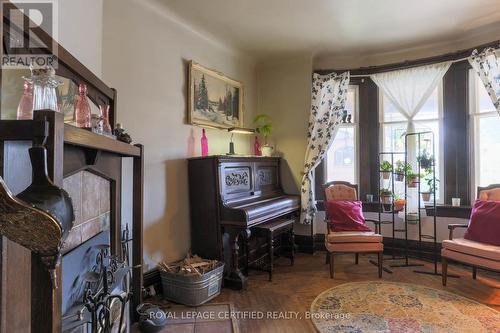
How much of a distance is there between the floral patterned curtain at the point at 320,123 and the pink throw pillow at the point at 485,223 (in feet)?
5.70

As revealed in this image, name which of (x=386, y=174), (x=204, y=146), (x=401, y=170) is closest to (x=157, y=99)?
(x=204, y=146)

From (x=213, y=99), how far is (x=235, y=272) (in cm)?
198

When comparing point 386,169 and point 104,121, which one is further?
point 386,169

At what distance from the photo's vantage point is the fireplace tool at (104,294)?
1.33 metres

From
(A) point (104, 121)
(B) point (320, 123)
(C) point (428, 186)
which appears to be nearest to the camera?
(A) point (104, 121)

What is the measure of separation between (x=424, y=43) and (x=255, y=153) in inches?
102

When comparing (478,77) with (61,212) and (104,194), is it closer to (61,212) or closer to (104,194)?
(104,194)

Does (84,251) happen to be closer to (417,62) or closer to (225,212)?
(225,212)

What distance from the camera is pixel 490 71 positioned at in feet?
11.0

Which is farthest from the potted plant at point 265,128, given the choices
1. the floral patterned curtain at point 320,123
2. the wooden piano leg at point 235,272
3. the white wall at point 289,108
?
the wooden piano leg at point 235,272

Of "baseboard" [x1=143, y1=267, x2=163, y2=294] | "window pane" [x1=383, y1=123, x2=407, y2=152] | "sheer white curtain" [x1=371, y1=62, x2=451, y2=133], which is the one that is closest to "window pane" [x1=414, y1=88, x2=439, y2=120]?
"sheer white curtain" [x1=371, y1=62, x2=451, y2=133]

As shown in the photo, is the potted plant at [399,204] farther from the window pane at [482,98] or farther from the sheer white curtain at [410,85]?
the window pane at [482,98]

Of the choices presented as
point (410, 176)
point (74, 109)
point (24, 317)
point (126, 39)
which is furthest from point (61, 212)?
point (410, 176)

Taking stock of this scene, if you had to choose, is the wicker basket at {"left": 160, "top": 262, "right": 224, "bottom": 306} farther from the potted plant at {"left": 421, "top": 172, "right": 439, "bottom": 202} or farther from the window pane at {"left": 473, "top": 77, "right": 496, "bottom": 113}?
the window pane at {"left": 473, "top": 77, "right": 496, "bottom": 113}
